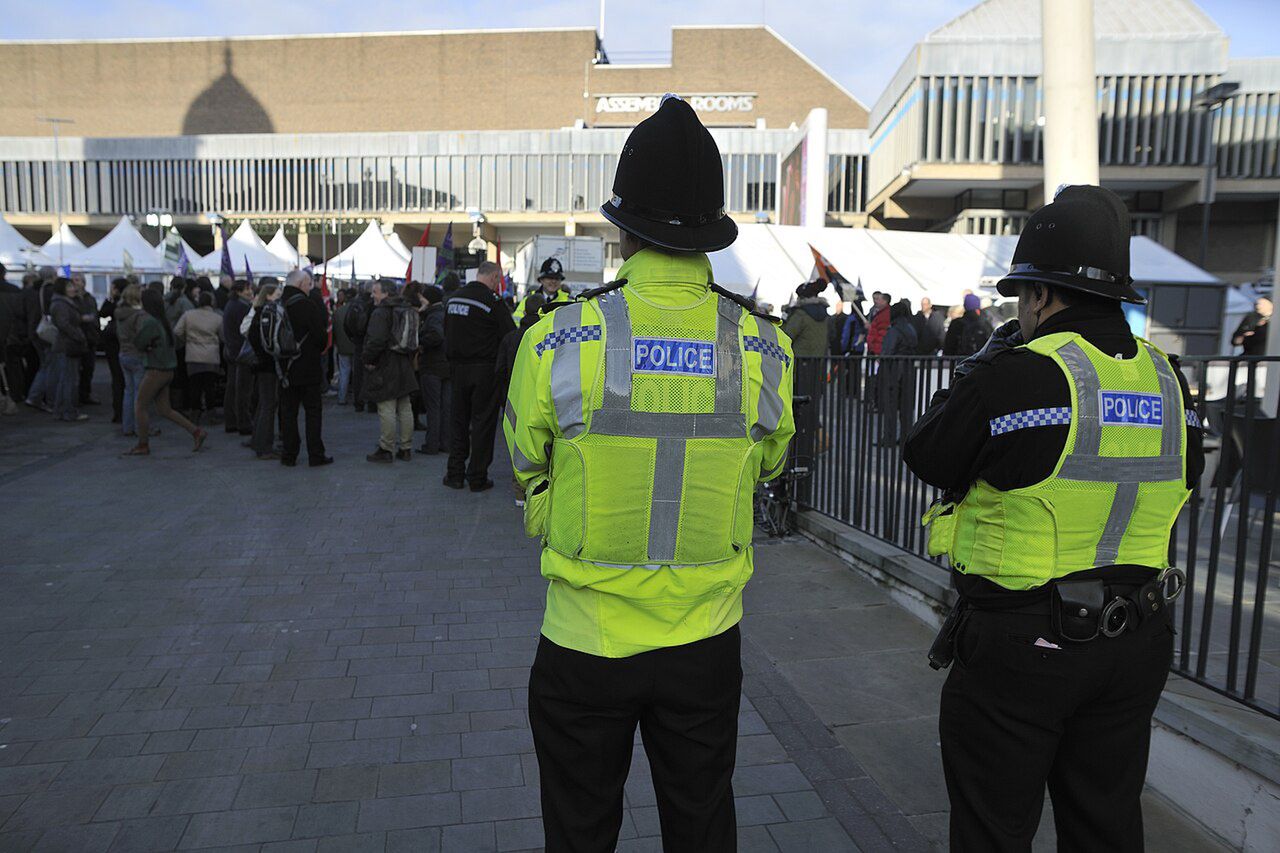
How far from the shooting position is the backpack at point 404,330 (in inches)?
405

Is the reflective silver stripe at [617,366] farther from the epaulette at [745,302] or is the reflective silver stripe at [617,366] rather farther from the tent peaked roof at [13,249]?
the tent peaked roof at [13,249]

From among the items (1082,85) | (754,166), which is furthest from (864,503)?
(754,166)

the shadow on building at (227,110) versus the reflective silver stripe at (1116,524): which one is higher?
the shadow on building at (227,110)

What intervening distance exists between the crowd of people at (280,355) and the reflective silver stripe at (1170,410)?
18.2 ft

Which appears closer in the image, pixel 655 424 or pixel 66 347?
pixel 655 424

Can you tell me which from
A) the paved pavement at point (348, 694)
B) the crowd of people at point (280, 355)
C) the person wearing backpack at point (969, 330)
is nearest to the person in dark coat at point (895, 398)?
the paved pavement at point (348, 694)

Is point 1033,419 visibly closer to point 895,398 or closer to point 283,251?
point 895,398

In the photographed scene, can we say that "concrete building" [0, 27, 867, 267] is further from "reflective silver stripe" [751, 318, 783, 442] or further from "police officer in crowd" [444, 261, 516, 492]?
"reflective silver stripe" [751, 318, 783, 442]

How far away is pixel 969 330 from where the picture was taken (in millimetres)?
12617

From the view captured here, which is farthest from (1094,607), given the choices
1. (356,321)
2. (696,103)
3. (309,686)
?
(696,103)

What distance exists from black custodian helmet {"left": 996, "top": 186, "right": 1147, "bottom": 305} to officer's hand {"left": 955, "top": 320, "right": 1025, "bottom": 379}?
0.44ft

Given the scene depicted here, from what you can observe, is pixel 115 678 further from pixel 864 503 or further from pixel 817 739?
pixel 864 503

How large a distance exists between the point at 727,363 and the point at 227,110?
281 ft

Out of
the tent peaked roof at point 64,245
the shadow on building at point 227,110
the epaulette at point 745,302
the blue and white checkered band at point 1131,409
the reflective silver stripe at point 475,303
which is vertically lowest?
the blue and white checkered band at point 1131,409
